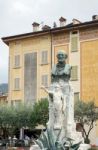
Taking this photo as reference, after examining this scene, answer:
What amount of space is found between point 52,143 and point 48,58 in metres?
42.3

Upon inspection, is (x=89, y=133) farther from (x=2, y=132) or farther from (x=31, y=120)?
(x=2, y=132)

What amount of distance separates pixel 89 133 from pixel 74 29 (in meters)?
12.0

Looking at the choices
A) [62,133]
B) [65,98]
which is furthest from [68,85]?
[62,133]

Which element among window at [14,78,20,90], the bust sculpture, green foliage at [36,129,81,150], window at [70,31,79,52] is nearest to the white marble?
the bust sculpture

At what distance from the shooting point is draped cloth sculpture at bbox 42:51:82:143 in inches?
818

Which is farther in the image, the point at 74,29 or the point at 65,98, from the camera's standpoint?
the point at 74,29

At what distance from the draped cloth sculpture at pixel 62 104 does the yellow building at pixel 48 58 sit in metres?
34.7

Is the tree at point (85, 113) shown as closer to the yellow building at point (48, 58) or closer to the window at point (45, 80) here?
the yellow building at point (48, 58)

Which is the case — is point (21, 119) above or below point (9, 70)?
below

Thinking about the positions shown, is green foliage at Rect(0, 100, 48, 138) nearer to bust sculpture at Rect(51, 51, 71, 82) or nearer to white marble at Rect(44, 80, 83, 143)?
bust sculpture at Rect(51, 51, 71, 82)

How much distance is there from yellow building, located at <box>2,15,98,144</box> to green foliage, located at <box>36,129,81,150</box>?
36.9m

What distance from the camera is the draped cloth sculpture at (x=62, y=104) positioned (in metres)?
20.8

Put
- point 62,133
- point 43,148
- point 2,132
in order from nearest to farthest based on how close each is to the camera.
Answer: point 43,148 < point 62,133 < point 2,132

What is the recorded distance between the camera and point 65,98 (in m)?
20.9
